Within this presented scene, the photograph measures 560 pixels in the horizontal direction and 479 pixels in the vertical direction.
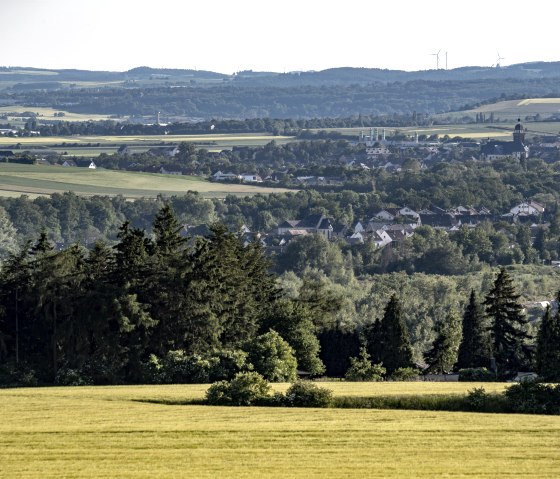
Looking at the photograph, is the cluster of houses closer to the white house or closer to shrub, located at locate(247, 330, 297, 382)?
the white house

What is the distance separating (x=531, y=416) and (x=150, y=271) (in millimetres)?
21729

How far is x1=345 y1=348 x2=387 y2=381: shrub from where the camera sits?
6250 centimetres

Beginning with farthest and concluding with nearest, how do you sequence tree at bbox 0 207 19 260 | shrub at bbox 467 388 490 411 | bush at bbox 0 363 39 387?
tree at bbox 0 207 19 260 < bush at bbox 0 363 39 387 < shrub at bbox 467 388 490 411

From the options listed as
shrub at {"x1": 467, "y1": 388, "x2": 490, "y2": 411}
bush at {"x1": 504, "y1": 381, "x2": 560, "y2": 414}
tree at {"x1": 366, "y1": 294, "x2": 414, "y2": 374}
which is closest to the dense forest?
tree at {"x1": 366, "y1": 294, "x2": 414, "y2": 374}

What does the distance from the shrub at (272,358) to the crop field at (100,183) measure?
102770 mm

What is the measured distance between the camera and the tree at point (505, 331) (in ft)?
220

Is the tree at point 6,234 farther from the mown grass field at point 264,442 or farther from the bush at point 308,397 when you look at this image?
the mown grass field at point 264,442

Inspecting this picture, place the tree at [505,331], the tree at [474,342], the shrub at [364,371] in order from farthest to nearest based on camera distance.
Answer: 1. the tree at [474,342]
2. the tree at [505,331]
3. the shrub at [364,371]

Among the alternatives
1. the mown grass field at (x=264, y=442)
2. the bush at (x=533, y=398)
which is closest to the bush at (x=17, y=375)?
the mown grass field at (x=264, y=442)

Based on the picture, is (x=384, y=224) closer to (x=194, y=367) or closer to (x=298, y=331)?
(x=298, y=331)

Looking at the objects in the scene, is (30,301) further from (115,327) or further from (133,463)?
(133,463)

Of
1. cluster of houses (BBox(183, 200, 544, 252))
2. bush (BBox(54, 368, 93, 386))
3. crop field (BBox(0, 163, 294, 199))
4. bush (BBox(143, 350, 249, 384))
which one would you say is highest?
bush (BBox(143, 350, 249, 384))

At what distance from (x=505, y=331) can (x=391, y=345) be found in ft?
16.1

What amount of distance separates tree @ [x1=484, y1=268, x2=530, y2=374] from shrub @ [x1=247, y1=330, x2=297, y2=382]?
9423mm
